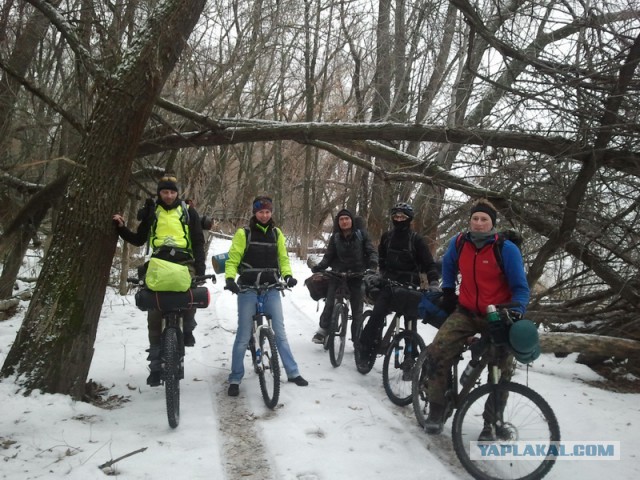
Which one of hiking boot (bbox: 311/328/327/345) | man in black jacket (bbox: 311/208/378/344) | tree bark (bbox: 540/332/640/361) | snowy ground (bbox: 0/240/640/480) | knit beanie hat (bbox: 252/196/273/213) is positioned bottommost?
snowy ground (bbox: 0/240/640/480)

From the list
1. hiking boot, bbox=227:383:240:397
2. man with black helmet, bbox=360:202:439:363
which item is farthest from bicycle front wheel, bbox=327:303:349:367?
hiking boot, bbox=227:383:240:397

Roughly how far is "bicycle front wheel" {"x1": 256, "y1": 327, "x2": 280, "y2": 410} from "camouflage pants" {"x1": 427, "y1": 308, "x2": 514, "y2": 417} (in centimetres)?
146

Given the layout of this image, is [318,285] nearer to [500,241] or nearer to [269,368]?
[269,368]

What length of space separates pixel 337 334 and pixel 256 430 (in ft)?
7.56

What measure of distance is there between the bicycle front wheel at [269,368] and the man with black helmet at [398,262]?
Result: 1.27 metres

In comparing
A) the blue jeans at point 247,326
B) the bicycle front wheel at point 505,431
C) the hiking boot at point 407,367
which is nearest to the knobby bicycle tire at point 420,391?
the hiking boot at point 407,367

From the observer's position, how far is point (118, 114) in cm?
445

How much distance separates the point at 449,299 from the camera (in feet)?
14.0

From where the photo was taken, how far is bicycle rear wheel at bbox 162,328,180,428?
404 centimetres

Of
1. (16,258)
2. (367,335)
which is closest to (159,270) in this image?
(367,335)

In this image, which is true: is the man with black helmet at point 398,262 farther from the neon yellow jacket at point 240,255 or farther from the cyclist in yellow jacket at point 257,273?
the neon yellow jacket at point 240,255

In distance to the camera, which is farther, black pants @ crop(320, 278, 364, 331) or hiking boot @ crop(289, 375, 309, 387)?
black pants @ crop(320, 278, 364, 331)

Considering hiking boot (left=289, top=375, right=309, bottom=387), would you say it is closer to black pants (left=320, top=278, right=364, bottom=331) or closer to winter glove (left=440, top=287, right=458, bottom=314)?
black pants (left=320, top=278, right=364, bottom=331)

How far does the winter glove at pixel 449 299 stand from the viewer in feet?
13.9
